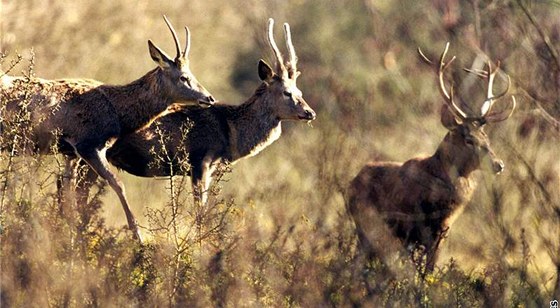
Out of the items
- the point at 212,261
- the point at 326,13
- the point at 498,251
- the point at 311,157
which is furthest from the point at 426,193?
the point at 326,13

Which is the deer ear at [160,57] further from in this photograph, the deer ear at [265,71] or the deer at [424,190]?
the deer at [424,190]

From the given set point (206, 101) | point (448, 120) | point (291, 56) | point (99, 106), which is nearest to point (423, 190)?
point (448, 120)

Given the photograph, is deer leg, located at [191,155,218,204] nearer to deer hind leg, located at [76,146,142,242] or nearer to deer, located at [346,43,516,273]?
deer hind leg, located at [76,146,142,242]

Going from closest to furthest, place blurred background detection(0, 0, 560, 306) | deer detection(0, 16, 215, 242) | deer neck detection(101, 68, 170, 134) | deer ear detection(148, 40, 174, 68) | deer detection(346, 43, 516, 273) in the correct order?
blurred background detection(0, 0, 560, 306)
deer detection(0, 16, 215, 242)
deer detection(346, 43, 516, 273)
deer neck detection(101, 68, 170, 134)
deer ear detection(148, 40, 174, 68)

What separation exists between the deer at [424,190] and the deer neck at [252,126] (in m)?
0.98

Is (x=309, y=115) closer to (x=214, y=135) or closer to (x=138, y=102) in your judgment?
(x=214, y=135)

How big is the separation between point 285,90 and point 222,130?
28.3 inches

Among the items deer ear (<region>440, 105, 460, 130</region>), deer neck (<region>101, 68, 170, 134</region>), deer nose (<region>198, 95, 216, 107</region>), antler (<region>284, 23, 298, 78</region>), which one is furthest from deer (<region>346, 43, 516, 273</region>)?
deer neck (<region>101, 68, 170, 134</region>)

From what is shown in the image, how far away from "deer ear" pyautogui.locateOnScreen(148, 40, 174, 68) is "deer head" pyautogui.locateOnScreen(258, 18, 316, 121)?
91cm

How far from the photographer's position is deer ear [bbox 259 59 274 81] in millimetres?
13398

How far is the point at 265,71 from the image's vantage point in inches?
530

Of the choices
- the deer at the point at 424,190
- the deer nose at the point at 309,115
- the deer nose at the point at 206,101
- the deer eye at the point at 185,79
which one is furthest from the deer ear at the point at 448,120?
the deer eye at the point at 185,79

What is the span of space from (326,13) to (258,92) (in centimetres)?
1841

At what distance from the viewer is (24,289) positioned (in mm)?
9180
